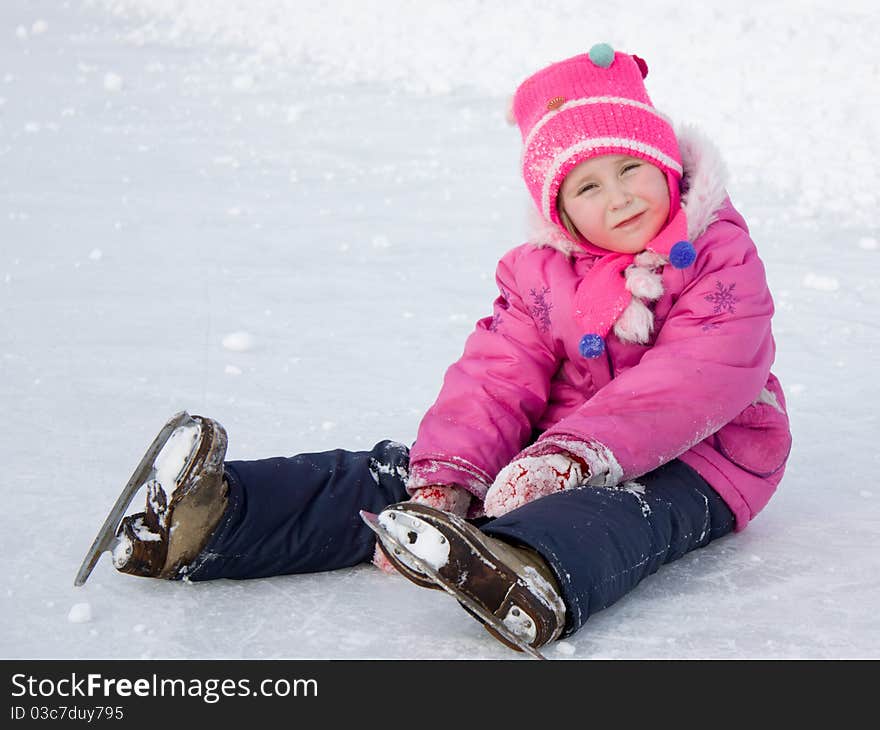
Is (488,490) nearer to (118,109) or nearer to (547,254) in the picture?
(547,254)

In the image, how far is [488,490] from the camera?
2238mm

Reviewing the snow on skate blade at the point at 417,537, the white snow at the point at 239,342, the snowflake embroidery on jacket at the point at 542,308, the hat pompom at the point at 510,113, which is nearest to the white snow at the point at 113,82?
the white snow at the point at 239,342

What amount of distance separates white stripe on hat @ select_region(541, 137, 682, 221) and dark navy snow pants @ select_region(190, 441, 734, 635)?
0.52 meters

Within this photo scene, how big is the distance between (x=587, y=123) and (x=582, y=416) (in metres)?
0.53

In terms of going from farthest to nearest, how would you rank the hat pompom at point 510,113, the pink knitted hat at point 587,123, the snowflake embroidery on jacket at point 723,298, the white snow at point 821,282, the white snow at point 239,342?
1. the white snow at point 821,282
2. the white snow at point 239,342
3. the hat pompom at point 510,113
4. the pink knitted hat at point 587,123
5. the snowflake embroidery on jacket at point 723,298

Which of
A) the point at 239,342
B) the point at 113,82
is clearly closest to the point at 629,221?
the point at 239,342

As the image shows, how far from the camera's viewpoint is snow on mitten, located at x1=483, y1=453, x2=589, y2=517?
2.13 m

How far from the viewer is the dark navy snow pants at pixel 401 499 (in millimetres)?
1969

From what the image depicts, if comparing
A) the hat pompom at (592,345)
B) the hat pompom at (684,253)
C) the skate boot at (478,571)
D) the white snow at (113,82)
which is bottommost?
the skate boot at (478,571)

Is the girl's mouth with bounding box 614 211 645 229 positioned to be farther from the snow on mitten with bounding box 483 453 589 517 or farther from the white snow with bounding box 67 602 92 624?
the white snow with bounding box 67 602 92 624

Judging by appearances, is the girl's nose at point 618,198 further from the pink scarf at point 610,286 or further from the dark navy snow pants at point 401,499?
the dark navy snow pants at point 401,499

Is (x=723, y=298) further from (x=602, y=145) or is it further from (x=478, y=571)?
(x=478, y=571)

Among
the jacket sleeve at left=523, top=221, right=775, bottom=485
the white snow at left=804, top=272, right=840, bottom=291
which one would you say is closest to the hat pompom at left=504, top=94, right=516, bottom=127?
the jacket sleeve at left=523, top=221, right=775, bottom=485
